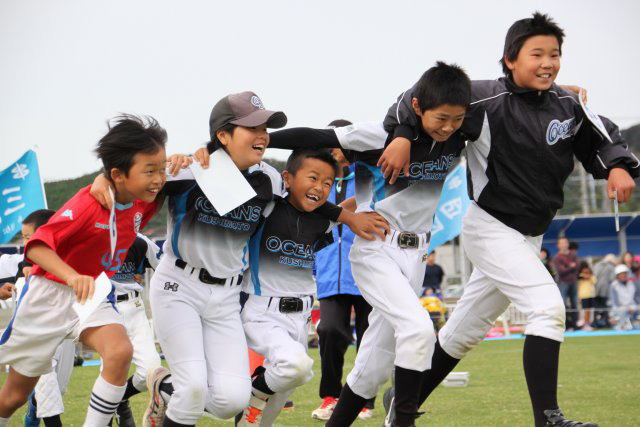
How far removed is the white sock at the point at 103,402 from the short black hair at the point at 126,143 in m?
1.25

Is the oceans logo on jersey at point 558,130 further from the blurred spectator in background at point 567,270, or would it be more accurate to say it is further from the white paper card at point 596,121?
the blurred spectator in background at point 567,270

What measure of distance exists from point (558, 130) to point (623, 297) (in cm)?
1876

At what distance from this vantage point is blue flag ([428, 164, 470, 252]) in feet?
65.1

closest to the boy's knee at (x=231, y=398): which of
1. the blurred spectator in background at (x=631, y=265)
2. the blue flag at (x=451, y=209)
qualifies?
the blue flag at (x=451, y=209)

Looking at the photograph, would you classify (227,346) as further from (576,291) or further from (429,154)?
(576,291)

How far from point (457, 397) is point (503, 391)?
2.31 feet

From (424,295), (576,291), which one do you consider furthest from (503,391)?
(576,291)

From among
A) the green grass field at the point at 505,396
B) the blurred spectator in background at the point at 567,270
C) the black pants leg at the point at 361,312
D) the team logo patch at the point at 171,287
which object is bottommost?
the blurred spectator in background at the point at 567,270

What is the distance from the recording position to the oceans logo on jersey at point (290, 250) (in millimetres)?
5777

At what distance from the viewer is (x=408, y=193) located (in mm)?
5777

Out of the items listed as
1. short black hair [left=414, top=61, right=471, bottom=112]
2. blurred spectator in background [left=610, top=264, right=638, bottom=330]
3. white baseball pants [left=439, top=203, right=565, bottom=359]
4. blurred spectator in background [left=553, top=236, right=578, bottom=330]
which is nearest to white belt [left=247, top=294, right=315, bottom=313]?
white baseball pants [left=439, top=203, right=565, bottom=359]

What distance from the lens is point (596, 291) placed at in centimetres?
2339

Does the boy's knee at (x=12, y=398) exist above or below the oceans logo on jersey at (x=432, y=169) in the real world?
below

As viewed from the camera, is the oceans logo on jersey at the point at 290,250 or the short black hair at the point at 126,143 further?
the oceans logo on jersey at the point at 290,250
